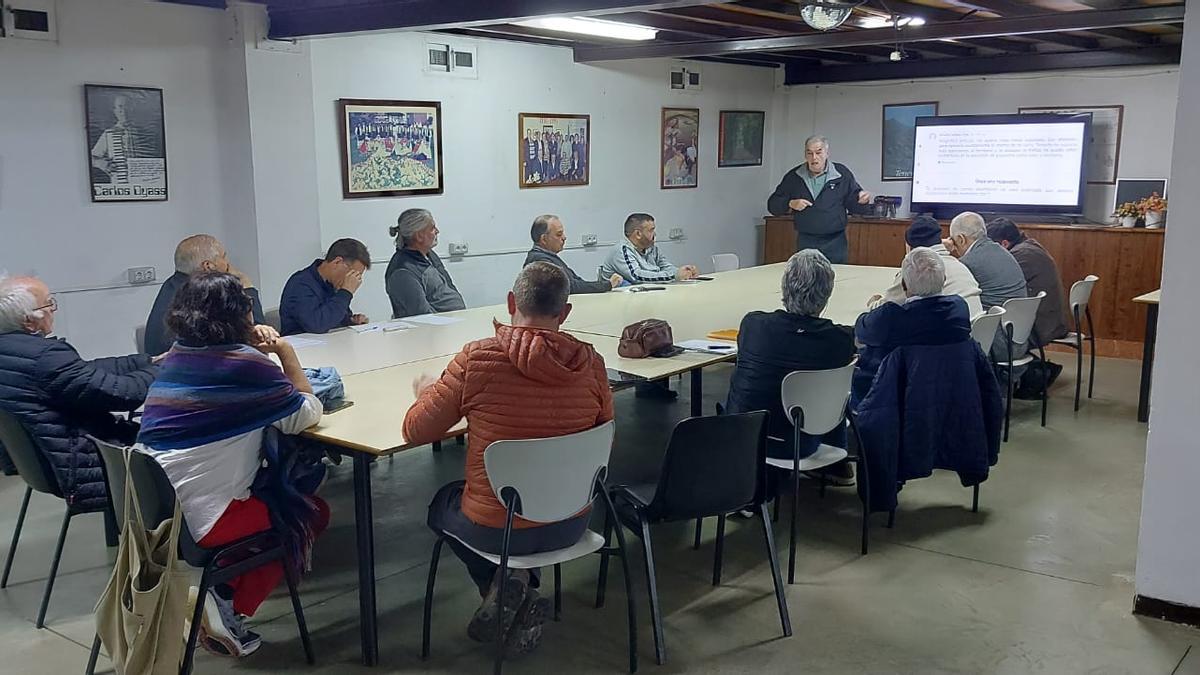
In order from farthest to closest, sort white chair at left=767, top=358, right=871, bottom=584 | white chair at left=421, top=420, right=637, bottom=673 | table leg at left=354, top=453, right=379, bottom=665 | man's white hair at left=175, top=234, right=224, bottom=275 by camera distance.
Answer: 1. man's white hair at left=175, top=234, right=224, bottom=275
2. white chair at left=767, top=358, right=871, bottom=584
3. table leg at left=354, top=453, right=379, bottom=665
4. white chair at left=421, top=420, right=637, bottom=673

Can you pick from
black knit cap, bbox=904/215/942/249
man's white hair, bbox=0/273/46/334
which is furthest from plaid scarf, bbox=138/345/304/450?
black knit cap, bbox=904/215/942/249

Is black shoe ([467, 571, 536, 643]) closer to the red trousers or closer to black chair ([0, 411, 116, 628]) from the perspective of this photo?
the red trousers

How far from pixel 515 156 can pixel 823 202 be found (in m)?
2.41

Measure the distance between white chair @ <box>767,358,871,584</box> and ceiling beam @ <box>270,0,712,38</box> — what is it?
182 cm

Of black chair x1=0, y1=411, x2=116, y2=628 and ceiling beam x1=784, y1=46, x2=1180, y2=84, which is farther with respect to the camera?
ceiling beam x1=784, y1=46, x2=1180, y2=84

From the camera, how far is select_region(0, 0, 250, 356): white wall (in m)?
5.10

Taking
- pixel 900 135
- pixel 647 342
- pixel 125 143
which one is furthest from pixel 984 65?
pixel 125 143

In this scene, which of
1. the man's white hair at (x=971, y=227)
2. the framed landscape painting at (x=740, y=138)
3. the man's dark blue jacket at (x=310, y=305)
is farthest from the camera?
the framed landscape painting at (x=740, y=138)

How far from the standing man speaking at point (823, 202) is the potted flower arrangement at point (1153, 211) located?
2.16 metres

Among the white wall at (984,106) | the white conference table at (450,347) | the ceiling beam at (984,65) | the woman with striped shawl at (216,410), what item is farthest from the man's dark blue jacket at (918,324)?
the ceiling beam at (984,65)

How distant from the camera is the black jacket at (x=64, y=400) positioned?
319 cm

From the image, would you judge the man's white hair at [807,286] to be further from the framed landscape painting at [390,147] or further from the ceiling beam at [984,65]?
the ceiling beam at [984,65]

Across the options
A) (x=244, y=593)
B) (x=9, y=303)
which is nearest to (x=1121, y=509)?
(x=244, y=593)

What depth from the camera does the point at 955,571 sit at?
382cm
